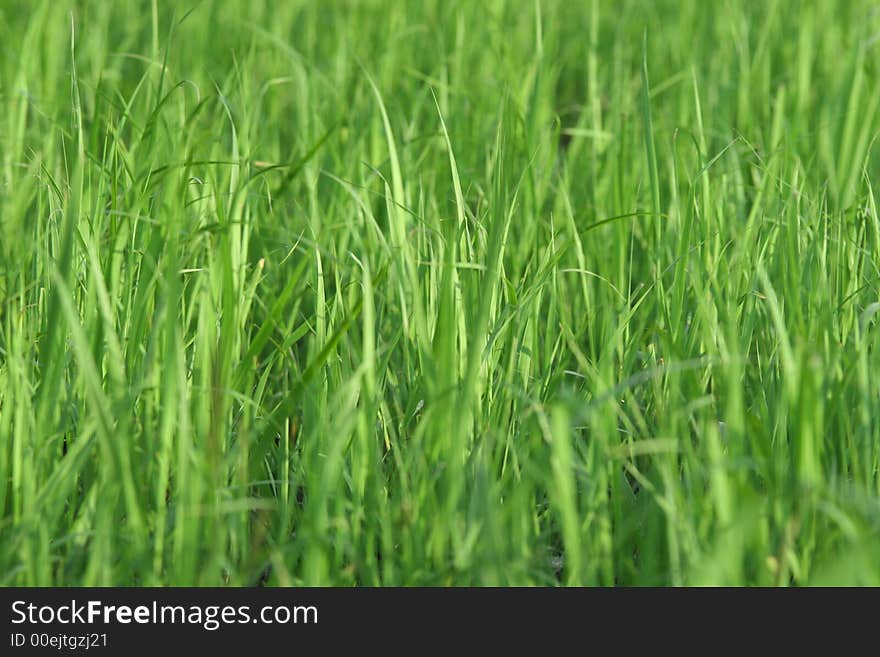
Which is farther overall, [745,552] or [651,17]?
[651,17]

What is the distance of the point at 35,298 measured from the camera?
1.58m

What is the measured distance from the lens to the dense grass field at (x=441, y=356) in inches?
45.4

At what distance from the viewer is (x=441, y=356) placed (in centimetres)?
128

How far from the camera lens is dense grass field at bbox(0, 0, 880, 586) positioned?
1153 millimetres

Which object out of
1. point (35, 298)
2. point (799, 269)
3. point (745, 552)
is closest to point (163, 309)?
point (35, 298)

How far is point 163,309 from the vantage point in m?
1.24

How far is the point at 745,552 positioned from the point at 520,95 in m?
1.31
